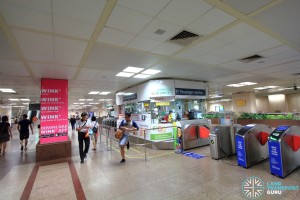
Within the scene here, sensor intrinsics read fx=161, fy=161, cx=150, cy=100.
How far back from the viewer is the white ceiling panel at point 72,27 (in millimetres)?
2482

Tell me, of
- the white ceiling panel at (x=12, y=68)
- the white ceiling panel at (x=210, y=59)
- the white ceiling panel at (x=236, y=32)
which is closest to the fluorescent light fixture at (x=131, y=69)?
the white ceiling panel at (x=210, y=59)

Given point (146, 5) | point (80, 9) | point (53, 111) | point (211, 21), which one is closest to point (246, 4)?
point (211, 21)

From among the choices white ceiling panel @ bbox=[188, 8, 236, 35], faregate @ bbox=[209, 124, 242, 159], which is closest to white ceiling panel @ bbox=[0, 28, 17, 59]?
white ceiling panel @ bbox=[188, 8, 236, 35]

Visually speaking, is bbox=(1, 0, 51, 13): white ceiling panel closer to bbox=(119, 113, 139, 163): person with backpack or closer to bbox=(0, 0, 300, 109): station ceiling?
bbox=(0, 0, 300, 109): station ceiling

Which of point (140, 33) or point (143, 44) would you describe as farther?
point (143, 44)

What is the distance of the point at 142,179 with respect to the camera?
3.57 metres

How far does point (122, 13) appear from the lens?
2365 mm

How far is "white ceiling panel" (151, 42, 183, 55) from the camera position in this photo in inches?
141

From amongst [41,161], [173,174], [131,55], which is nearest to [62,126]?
[41,161]

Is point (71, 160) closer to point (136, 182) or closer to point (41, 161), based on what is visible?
point (41, 161)

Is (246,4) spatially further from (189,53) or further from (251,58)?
(251,58)

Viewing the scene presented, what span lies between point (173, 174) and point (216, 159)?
1.70m
